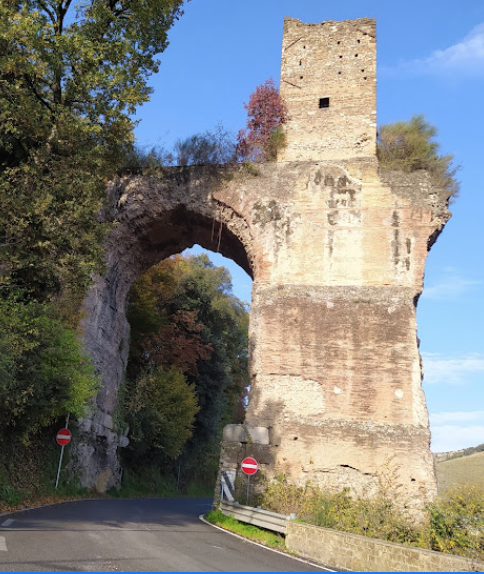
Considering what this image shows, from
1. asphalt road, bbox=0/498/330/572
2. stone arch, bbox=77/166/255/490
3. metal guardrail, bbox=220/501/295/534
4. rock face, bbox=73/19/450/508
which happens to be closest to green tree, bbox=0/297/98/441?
asphalt road, bbox=0/498/330/572

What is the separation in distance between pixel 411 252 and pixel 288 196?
359 centimetres

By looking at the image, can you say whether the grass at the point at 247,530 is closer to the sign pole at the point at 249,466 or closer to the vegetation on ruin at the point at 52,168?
the sign pole at the point at 249,466

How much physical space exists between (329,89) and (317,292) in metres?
6.18

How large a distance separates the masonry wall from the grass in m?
0.48

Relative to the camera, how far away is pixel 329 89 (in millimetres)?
15555

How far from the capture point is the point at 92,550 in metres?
6.52

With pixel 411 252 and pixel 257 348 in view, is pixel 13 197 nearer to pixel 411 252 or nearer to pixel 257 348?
pixel 257 348

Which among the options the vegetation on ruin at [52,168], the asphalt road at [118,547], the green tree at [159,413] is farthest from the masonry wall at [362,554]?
the green tree at [159,413]

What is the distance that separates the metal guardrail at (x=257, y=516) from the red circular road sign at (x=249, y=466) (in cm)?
69

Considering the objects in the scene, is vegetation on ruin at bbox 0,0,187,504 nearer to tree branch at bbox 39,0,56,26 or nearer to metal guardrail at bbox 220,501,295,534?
tree branch at bbox 39,0,56,26

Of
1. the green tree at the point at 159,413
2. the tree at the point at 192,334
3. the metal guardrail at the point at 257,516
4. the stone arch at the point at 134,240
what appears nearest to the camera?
the metal guardrail at the point at 257,516

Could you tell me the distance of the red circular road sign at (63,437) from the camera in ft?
45.0

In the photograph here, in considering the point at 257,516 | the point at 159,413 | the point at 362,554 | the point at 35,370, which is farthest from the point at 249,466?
the point at 159,413

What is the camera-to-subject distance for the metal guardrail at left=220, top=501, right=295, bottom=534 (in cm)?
920
